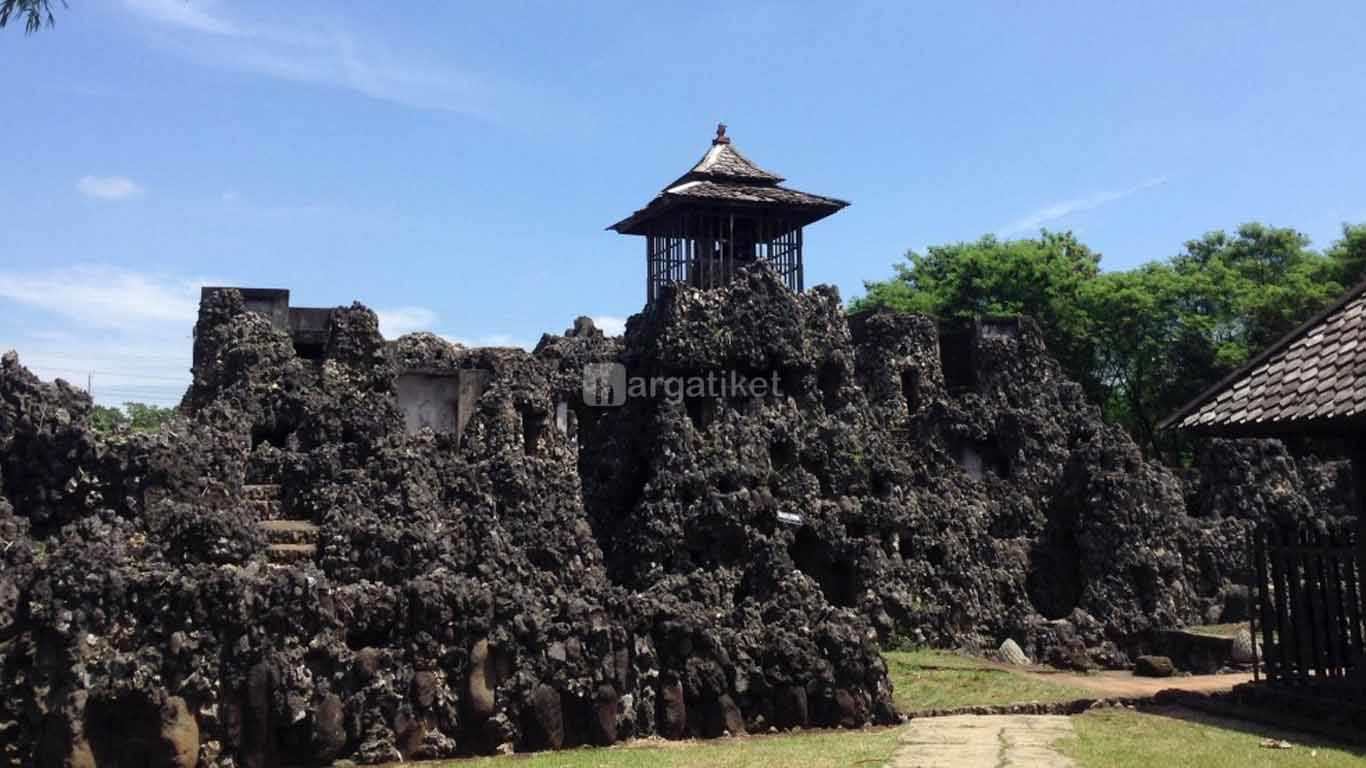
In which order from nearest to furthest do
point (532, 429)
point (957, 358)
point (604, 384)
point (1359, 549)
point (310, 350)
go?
point (1359, 549) < point (310, 350) < point (532, 429) < point (604, 384) < point (957, 358)

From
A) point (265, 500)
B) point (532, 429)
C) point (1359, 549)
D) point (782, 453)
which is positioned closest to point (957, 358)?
point (782, 453)

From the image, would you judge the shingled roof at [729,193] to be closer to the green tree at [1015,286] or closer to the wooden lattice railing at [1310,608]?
the green tree at [1015,286]

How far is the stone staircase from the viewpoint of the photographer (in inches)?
531

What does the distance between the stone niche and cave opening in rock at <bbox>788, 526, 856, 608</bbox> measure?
567 cm

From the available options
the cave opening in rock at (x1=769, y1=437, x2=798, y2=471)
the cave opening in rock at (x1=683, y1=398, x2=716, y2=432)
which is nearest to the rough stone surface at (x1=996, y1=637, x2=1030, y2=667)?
the cave opening in rock at (x1=769, y1=437, x2=798, y2=471)

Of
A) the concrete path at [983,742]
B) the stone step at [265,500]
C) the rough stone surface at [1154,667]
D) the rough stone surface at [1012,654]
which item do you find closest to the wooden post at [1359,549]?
the concrete path at [983,742]

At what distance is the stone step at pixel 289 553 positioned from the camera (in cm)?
1334

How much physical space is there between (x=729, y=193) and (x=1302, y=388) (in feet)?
55.8

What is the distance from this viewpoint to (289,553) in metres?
13.5

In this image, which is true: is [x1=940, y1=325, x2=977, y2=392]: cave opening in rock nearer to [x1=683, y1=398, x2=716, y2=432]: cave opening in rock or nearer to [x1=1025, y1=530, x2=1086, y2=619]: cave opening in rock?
[x1=1025, y1=530, x2=1086, y2=619]: cave opening in rock

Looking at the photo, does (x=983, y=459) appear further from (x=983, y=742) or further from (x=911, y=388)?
(x=983, y=742)

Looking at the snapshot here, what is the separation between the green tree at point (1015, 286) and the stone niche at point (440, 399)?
19617 millimetres

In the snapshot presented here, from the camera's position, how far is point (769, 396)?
1925cm

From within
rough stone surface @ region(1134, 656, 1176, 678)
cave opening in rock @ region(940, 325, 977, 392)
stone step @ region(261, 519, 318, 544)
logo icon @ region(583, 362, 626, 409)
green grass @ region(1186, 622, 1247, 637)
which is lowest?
rough stone surface @ region(1134, 656, 1176, 678)
